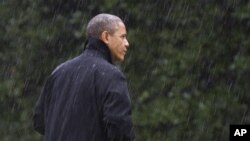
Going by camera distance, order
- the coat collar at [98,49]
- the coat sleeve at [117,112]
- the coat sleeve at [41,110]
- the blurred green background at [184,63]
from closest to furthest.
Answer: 1. the coat sleeve at [117,112]
2. the coat collar at [98,49]
3. the coat sleeve at [41,110]
4. the blurred green background at [184,63]

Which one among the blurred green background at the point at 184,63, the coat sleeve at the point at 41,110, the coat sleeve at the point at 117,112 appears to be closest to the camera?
the coat sleeve at the point at 117,112

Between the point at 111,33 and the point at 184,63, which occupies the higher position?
the point at 111,33

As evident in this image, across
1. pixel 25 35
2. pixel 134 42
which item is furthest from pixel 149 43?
pixel 25 35

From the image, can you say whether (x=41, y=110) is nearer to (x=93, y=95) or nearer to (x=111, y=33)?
(x=93, y=95)

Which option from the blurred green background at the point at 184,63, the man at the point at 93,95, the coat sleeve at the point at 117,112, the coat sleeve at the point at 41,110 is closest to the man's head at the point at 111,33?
the man at the point at 93,95

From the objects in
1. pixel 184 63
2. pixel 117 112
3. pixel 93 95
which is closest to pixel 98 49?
pixel 93 95

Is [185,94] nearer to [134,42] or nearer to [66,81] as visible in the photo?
[134,42]

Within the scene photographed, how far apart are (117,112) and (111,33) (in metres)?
0.53

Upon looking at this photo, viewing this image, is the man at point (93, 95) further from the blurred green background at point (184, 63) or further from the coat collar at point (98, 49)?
the blurred green background at point (184, 63)

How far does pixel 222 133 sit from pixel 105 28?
321 centimetres

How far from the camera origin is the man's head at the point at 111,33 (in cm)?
467

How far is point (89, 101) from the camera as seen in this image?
14.8ft

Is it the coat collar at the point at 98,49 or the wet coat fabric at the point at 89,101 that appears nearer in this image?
the wet coat fabric at the point at 89,101

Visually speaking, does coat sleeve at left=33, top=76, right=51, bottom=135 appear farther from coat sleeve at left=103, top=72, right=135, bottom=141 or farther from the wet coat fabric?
coat sleeve at left=103, top=72, right=135, bottom=141
